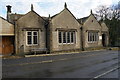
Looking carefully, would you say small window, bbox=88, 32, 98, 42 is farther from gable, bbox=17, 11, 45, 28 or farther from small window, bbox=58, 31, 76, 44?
gable, bbox=17, 11, 45, 28

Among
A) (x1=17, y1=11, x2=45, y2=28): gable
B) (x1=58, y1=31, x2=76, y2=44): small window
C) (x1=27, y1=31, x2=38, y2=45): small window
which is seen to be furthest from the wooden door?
(x1=58, y1=31, x2=76, y2=44): small window

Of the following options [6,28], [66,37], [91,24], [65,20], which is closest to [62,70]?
[6,28]

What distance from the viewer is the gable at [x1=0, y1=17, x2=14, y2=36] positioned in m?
21.5

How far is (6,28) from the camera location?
71.5ft

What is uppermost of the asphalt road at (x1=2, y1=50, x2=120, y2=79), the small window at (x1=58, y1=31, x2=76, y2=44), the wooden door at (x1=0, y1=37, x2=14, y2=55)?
the small window at (x1=58, y1=31, x2=76, y2=44)

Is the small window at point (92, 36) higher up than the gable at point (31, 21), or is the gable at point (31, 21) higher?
the gable at point (31, 21)

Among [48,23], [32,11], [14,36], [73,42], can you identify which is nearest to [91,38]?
[73,42]

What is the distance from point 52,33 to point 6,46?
6919 millimetres

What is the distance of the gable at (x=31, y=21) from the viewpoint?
22.8 m

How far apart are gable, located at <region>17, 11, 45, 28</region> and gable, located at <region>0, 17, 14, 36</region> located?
123 cm

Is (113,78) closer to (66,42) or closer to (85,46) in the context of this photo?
(66,42)

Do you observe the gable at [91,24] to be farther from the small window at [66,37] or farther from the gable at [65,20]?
the small window at [66,37]

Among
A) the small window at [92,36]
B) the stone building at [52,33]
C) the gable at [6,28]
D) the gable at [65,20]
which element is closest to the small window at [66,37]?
the stone building at [52,33]

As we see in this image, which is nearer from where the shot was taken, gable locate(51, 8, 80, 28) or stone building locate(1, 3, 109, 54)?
stone building locate(1, 3, 109, 54)
